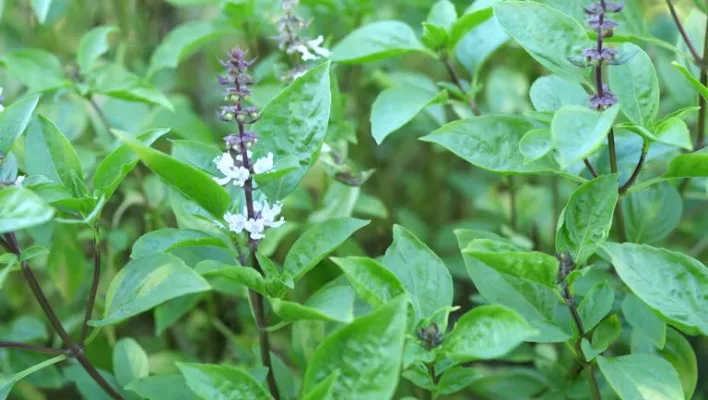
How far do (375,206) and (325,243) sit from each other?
383 millimetres

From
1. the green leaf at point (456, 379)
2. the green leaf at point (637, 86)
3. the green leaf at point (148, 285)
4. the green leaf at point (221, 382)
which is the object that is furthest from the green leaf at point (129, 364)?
the green leaf at point (637, 86)

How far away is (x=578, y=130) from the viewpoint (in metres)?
0.62

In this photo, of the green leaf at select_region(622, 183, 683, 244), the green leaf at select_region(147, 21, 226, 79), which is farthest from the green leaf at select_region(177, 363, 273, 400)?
the green leaf at select_region(147, 21, 226, 79)

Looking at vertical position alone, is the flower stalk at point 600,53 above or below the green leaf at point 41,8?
below

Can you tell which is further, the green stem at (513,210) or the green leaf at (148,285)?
the green stem at (513,210)

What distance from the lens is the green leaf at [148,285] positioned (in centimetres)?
63

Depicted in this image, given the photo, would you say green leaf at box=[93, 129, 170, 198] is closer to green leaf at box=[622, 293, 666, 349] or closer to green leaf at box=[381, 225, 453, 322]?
green leaf at box=[381, 225, 453, 322]

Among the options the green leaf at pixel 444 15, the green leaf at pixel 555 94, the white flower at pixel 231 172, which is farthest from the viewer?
the green leaf at pixel 444 15

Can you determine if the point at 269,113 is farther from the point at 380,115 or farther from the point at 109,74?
the point at 109,74

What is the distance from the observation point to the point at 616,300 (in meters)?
0.88

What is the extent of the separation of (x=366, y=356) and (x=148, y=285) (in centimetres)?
22

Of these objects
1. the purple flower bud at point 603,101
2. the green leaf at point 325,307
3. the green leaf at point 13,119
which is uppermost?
the green leaf at point 13,119

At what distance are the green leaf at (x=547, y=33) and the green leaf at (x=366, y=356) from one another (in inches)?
10.7

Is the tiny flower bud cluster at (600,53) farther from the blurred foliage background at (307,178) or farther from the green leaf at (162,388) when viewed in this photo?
the green leaf at (162,388)
